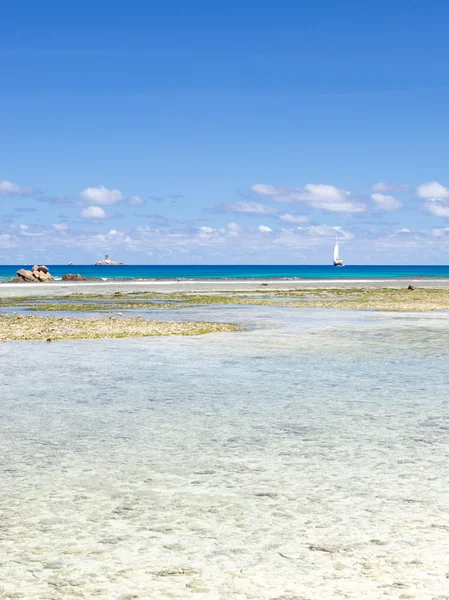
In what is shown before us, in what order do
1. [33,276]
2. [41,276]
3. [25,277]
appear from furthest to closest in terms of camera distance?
[41,276], [33,276], [25,277]

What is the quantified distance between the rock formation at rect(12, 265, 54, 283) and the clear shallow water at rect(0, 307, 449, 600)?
105880 millimetres

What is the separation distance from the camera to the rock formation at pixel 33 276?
409ft

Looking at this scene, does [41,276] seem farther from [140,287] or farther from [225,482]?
[225,482]

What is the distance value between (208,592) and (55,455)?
18.9ft

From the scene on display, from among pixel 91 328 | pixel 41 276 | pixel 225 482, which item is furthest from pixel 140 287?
pixel 225 482

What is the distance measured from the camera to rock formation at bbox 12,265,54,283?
409 ft

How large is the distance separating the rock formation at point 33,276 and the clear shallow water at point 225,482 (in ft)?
347

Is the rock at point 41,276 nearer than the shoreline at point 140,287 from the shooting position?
No

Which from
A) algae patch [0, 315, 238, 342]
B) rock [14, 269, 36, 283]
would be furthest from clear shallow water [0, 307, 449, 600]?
rock [14, 269, 36, 283]

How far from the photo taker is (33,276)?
127m

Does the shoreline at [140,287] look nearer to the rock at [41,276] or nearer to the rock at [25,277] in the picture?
the rock at [25,277]

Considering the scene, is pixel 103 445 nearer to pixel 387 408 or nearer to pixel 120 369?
pixel 387 408

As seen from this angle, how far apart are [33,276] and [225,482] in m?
121

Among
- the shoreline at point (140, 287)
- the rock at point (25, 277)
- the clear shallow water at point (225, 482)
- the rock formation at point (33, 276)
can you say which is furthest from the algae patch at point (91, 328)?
the rock formation at point (33, 276)
